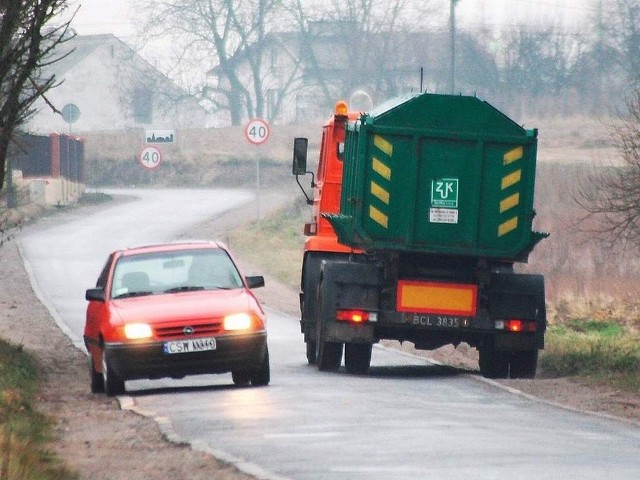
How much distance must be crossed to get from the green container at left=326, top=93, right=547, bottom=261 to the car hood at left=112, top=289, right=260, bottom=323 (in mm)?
2035

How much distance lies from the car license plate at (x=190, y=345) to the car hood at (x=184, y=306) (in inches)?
8.8

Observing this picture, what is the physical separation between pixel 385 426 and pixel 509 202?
18.2 feet

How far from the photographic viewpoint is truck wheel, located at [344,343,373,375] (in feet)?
61.0

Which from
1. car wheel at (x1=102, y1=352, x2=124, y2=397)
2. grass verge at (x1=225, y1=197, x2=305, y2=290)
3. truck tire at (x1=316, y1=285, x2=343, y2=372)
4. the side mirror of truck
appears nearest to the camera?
car wheel at (x1=102, y1=352, x2=124, y2=397)

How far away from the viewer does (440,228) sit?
17547 mm

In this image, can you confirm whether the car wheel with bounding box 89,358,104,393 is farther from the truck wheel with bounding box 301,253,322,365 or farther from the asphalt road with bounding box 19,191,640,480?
the truck wheel with bounding box 301,253,322,365

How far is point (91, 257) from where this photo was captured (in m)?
38.7

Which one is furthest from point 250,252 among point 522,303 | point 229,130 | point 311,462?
point 229,130

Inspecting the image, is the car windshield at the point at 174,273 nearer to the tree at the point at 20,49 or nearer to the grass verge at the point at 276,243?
the tree at the point at 20,49

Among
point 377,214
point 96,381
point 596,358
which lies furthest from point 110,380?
point 596,358

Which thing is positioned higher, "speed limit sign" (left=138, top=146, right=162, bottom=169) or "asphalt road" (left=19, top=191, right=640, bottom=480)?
"asphalt road" (left=19, top=191, right=640, bottom=480)

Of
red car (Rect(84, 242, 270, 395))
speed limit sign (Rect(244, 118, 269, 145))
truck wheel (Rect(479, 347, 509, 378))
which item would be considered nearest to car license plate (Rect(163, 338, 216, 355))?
red car (Rect(84, 242, 270, 395))

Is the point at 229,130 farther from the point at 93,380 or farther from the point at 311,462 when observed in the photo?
the point at 311,462

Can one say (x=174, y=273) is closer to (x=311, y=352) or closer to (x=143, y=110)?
(x=311, y=352)
